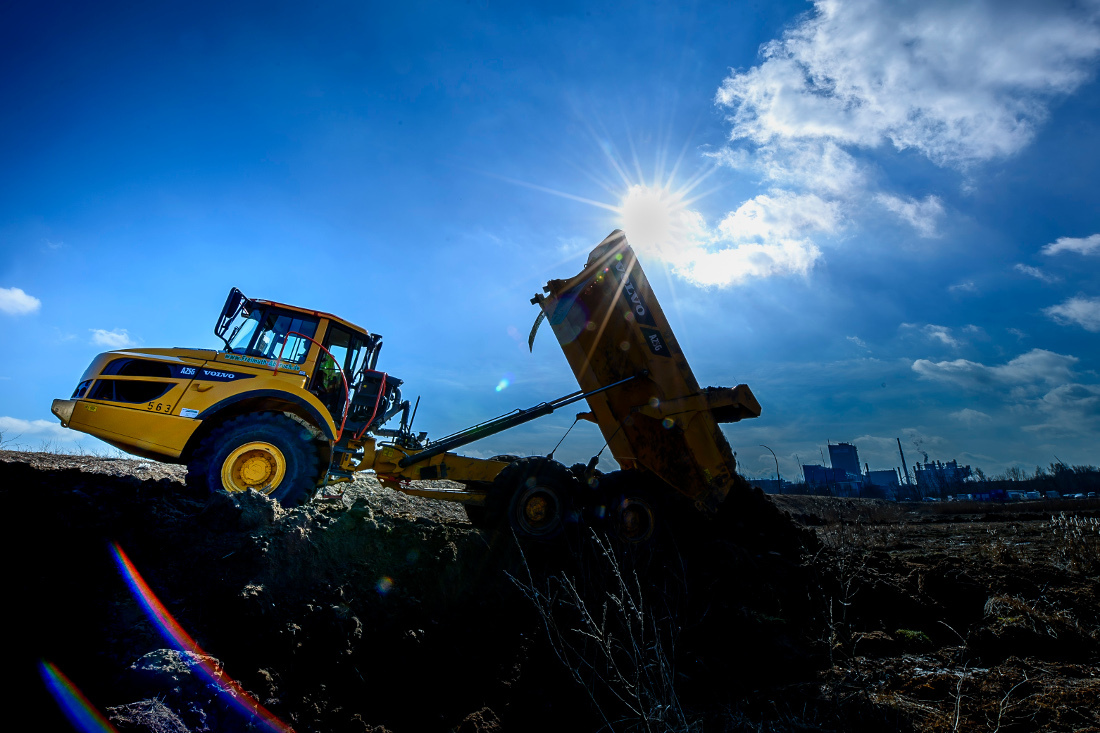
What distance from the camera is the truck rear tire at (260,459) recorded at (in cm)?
513

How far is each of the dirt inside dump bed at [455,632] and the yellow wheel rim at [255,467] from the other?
1.68 feet

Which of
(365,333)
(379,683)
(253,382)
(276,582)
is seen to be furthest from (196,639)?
(365,333)

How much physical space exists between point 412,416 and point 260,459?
2.37 m

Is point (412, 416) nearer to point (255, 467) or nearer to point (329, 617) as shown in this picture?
point (255, 467)

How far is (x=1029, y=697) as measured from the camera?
9.92ft

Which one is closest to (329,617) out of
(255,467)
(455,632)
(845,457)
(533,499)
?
(455,632)

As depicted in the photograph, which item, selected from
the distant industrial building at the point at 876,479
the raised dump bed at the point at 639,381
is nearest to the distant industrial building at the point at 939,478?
the distant industrial building at the point at 876,479

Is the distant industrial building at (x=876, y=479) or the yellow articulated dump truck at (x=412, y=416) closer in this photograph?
the yellow articulated dump truck at (x=412, y=416)

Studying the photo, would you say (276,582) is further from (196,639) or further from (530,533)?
(530,533)

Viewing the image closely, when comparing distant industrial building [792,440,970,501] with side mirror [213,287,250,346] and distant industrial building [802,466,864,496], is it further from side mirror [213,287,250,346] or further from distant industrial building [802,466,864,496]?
side mirror [213,287,250,346]

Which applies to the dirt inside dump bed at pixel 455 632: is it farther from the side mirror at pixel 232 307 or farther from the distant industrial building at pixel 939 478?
the distant industrial building at pixel 939 478

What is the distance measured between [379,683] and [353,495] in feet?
19.1

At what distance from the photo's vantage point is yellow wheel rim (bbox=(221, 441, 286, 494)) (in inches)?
206

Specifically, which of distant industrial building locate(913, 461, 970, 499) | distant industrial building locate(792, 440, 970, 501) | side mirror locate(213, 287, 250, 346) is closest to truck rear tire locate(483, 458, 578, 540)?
side mirror locate(213, 287, 250, 346)
